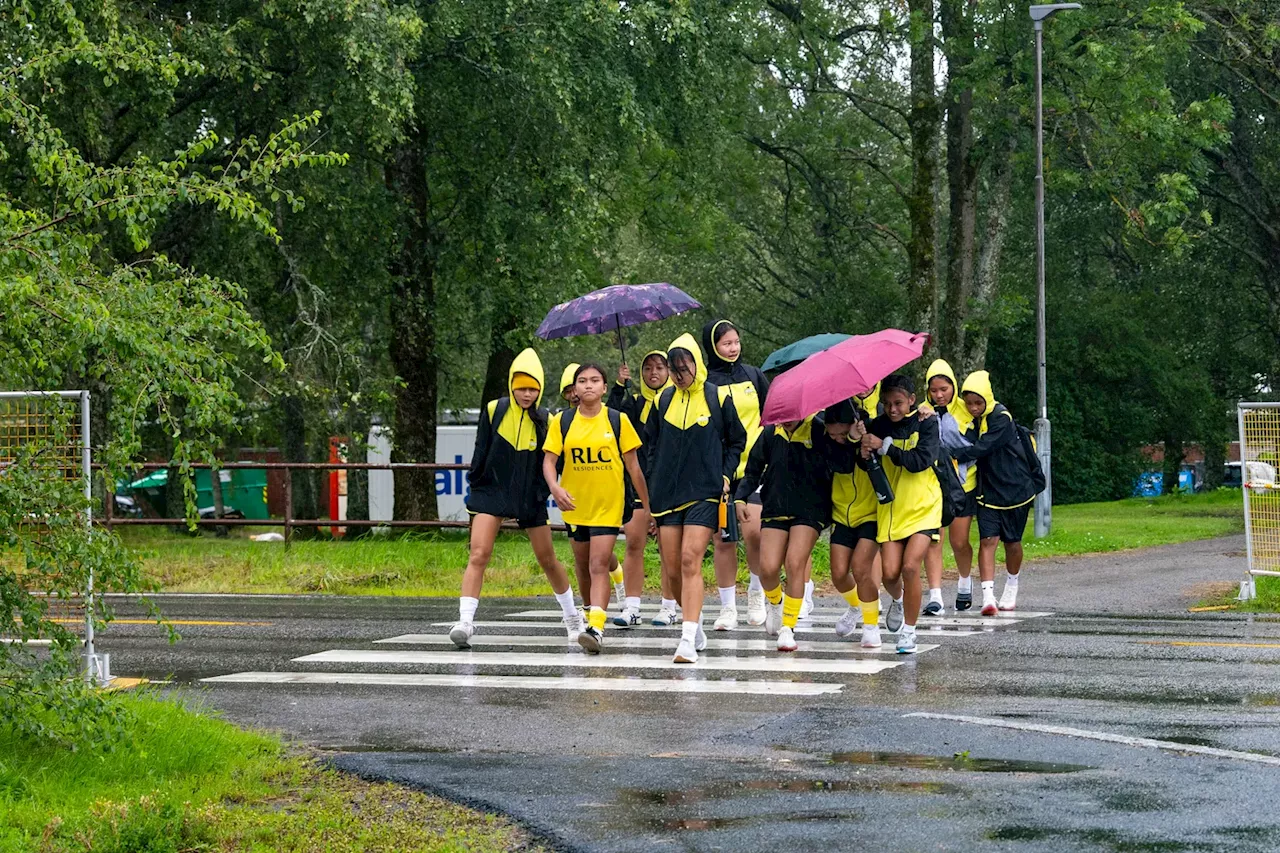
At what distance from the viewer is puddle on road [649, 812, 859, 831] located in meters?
6.16

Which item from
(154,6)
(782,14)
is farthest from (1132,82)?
(154,6)

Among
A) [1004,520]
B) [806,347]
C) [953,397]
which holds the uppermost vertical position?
[806,347]

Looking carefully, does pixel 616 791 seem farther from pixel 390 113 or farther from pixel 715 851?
pixel 390 113

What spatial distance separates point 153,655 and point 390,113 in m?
9.17

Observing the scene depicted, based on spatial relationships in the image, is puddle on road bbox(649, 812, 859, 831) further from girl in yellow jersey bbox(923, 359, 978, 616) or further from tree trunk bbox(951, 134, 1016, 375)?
tree trunk bbox(951, 134, 1016, 375)

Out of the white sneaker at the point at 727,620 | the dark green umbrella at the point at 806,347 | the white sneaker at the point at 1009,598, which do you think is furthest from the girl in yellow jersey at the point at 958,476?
the white sneaker at the point at 727,620

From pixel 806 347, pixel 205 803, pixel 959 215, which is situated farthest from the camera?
pixel 959 215

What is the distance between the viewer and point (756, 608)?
12.8m

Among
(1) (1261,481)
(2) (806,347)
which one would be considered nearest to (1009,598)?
(1) (1261,481)

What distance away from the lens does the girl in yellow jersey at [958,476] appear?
12.9 m

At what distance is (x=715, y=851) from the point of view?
19.0ft

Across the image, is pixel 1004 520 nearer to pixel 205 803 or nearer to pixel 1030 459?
pixel 1030 459

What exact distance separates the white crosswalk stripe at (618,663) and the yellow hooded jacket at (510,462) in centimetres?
100

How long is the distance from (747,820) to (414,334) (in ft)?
61.6
